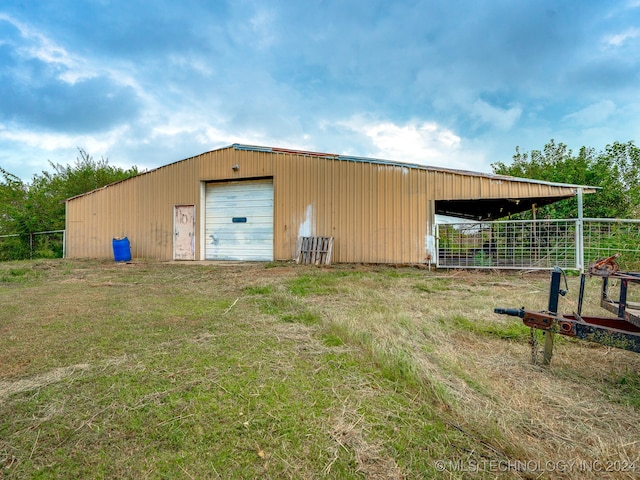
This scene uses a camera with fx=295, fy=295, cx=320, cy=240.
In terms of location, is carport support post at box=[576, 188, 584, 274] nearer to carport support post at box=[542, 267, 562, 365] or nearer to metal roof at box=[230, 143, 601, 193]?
metal roof at box=[230, 143, 601, 193]

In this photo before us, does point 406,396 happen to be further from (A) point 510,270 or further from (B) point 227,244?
(B) point 227,244

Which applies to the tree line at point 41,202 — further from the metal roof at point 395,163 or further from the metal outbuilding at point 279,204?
the metal roof at point 395,163

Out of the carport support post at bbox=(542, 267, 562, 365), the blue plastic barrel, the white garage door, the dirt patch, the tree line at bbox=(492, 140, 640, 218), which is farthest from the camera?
the tree line at bbox=(492, 140, 640, 218)

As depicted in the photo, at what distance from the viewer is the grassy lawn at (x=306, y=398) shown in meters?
1.19

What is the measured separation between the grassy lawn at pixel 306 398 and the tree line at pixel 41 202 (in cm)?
1461

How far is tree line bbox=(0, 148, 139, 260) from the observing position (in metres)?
14.1

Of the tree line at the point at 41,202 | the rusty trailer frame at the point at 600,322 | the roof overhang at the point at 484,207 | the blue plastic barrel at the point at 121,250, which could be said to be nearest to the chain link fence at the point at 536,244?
the roof overhang at the point at 484,207

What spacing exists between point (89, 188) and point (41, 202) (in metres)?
2.65

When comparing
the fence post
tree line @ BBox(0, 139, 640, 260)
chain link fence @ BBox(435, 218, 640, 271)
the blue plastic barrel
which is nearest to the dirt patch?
chain link fence @ BBox(435, 218, 640, 271)

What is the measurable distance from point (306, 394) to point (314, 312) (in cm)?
182

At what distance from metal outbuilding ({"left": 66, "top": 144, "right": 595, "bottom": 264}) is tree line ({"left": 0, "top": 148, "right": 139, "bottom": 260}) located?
300 cm

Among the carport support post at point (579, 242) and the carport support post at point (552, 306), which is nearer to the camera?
the carport support post at point (552, 306)

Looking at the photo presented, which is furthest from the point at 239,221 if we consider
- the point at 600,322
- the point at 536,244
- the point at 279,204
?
the point at 600,322

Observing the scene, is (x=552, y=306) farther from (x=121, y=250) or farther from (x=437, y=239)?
(x=121, y=250)
